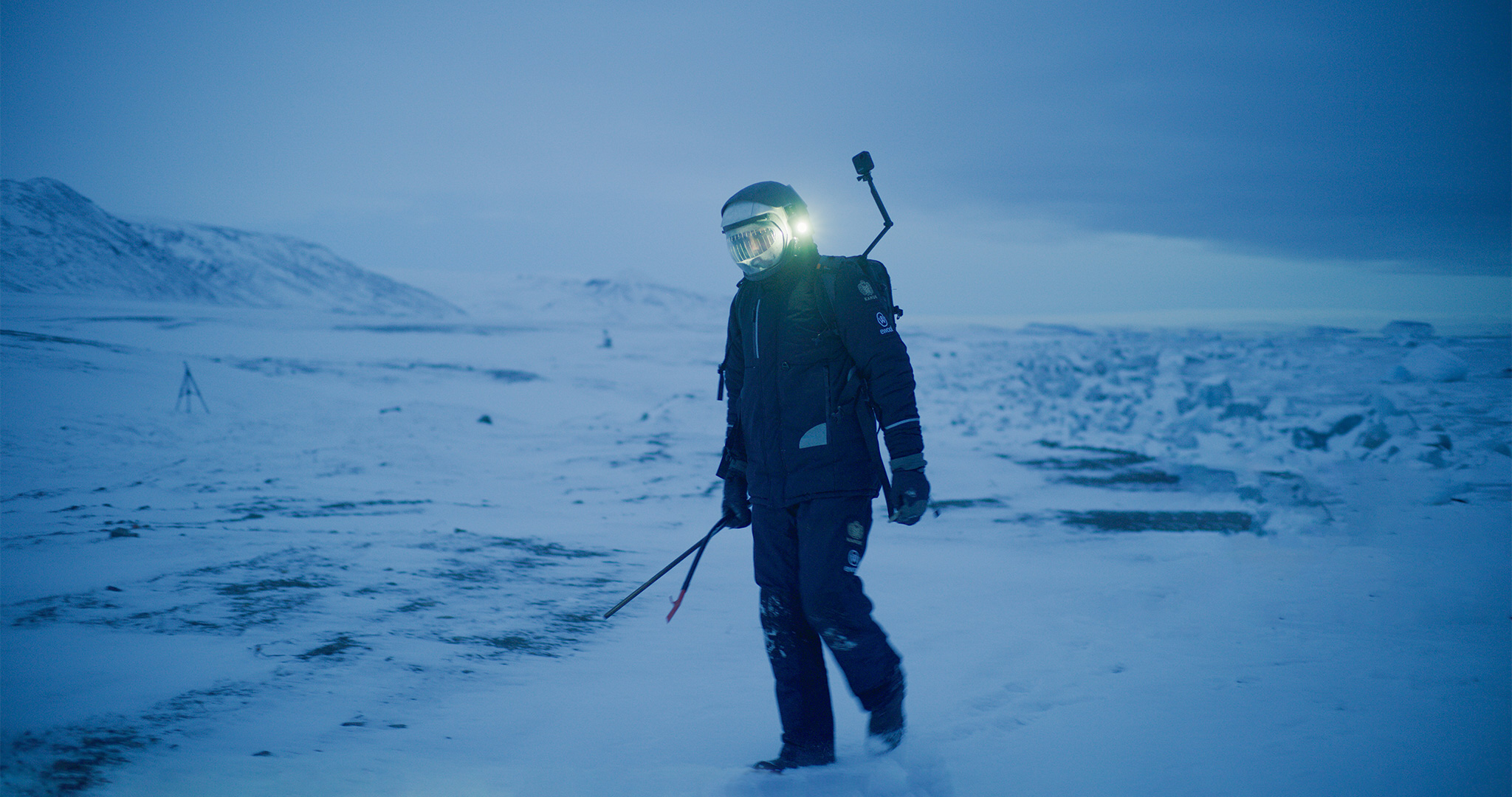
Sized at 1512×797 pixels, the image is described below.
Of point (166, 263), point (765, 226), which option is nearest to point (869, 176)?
point (765, 226)

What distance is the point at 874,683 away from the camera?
2.18 m

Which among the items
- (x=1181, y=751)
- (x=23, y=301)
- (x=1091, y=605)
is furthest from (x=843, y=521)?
(x=23, y=301)

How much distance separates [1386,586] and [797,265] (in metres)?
3.54

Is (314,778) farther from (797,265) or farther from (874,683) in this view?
(797,265)

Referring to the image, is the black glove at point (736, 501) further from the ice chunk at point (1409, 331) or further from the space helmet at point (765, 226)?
the ice chunk at point (1409, 331)

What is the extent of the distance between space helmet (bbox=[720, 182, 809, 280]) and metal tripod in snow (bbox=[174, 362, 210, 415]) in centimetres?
1003

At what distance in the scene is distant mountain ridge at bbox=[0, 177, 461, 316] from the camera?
38.8 ft

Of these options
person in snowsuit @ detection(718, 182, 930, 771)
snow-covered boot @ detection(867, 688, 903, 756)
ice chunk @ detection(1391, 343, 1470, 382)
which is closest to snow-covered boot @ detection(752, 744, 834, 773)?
Answer: person in snowsuit @ detection(718, 182, 930, 771)

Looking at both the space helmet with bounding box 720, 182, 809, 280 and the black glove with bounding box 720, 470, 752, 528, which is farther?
the black glove with bounding box 720, 470, 752, 528

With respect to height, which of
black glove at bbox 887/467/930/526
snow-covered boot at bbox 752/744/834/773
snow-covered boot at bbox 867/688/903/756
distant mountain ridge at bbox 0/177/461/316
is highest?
distant mountain ridge at bbox 0/177/461/316

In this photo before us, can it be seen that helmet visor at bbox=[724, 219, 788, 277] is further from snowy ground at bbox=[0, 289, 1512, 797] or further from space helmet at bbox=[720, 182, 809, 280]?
snowy ground at bbox=[0, 289, 1512, 797]

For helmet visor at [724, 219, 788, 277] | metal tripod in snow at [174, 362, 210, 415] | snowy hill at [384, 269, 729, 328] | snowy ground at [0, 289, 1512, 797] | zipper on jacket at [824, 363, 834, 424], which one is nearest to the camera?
snowy ground at [0, 289, 1512, 797]

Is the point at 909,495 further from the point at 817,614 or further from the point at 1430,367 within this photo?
the point at 1430,367

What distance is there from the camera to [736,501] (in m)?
2.68
